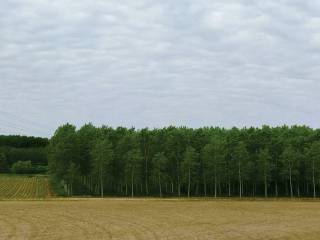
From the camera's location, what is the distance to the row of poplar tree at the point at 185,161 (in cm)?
10125

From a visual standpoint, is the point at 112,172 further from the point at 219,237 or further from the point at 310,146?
the point at 219,237

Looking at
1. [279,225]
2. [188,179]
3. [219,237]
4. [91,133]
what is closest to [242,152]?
[188,179]

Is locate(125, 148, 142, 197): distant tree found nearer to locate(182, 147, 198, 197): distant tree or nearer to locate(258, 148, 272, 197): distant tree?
locate(182, 147, 198, 197): distant tree

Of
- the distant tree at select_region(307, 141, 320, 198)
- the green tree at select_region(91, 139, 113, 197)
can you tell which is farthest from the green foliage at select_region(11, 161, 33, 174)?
the distant tree at select_region(307, 141, 320, 198)

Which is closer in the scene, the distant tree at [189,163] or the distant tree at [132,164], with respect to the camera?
the distant tree at [189,163]

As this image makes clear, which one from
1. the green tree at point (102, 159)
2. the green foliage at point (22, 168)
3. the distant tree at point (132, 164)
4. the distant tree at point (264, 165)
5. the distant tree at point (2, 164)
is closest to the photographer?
the distant tree at point (264, 165)

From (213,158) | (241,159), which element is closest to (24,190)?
(213,158)

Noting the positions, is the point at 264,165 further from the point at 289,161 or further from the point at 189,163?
the point at 189,163

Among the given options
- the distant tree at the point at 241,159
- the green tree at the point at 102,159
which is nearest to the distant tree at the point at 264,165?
the distant tree at the point at 241,159

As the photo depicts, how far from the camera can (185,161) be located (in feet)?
332

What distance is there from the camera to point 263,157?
10044 centimetres

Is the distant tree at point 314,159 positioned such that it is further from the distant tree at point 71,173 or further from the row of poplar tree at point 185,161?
the distant tree at point 71,173

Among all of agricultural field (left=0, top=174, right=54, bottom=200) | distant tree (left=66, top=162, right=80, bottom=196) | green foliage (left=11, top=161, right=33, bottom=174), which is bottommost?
agricultural field (left=0, top=174, right=54, bottom=200)

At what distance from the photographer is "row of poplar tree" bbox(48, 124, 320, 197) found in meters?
101
